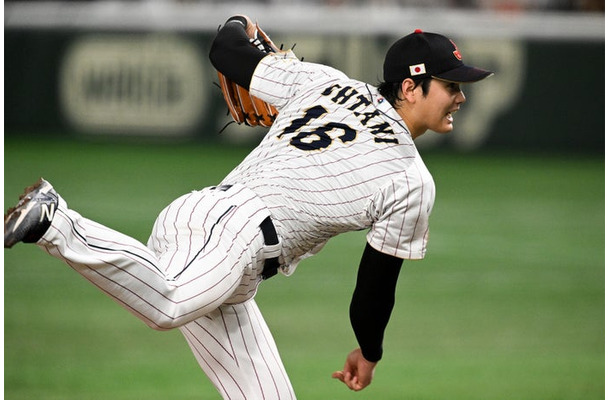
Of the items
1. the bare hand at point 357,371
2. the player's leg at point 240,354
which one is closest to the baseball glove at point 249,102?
the player's leg at point 240,354

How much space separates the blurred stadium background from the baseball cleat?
7.85 feet

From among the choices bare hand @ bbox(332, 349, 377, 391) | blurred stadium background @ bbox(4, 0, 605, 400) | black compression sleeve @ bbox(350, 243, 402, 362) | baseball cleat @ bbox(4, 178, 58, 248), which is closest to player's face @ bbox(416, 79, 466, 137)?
black compression sleeve @ bbox(350, 243, 402, 362)

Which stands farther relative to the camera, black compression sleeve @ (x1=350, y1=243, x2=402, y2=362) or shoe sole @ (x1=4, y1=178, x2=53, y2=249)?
black compression sleeve @ (x1=350, y1=243, x2=402, y2=362)

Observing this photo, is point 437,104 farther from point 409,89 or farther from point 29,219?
point 29,219

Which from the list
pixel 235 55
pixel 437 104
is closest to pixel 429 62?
pixel 437 104

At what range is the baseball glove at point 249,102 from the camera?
15.5 feet

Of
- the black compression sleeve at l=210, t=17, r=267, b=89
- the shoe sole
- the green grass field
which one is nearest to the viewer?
the shoe sole

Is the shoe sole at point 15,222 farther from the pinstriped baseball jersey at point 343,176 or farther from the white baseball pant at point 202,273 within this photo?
the pinstriped baseball jersey at point 343,176

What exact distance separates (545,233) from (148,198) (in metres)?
4.32

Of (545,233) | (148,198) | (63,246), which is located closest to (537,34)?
(545,233)

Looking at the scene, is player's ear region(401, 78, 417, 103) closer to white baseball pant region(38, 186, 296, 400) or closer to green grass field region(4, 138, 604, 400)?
white baseball pant region(38, 186, 296, 400)

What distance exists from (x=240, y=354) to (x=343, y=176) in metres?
0.81

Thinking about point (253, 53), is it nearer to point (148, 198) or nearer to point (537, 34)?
point (148, 198)

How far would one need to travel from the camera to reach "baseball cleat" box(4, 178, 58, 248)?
11.3 ft
